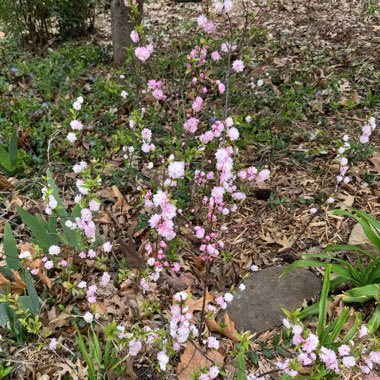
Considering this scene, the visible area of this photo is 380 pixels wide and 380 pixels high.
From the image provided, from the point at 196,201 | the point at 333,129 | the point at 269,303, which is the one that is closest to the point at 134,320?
the point at 269,303

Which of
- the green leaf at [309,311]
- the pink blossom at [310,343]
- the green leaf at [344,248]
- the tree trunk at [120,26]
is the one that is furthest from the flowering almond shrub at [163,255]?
the tree trunk at [120,26]

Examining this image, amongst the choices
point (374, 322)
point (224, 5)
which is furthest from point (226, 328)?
point (224, 5)

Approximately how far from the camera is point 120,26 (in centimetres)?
388

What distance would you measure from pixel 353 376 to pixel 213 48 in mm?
3342

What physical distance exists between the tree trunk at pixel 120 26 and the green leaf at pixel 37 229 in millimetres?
2338

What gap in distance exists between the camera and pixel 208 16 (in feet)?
6.47

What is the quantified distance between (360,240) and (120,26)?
3.04 m

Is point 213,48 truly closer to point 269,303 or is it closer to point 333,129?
point 333,129

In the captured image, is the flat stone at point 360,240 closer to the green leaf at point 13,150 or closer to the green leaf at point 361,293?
the green leaf at point 361,293

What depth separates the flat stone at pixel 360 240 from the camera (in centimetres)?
221

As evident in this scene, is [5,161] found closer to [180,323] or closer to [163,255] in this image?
[163,255]

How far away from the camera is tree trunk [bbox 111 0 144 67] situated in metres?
3.77

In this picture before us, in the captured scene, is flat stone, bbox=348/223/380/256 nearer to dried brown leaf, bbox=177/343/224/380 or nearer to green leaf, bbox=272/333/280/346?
green leaf, bbox=272/333/280/346

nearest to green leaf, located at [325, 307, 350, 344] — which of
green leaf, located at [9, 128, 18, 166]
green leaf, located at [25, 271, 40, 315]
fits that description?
green leaf, located at [25, 271, 40, 315]
